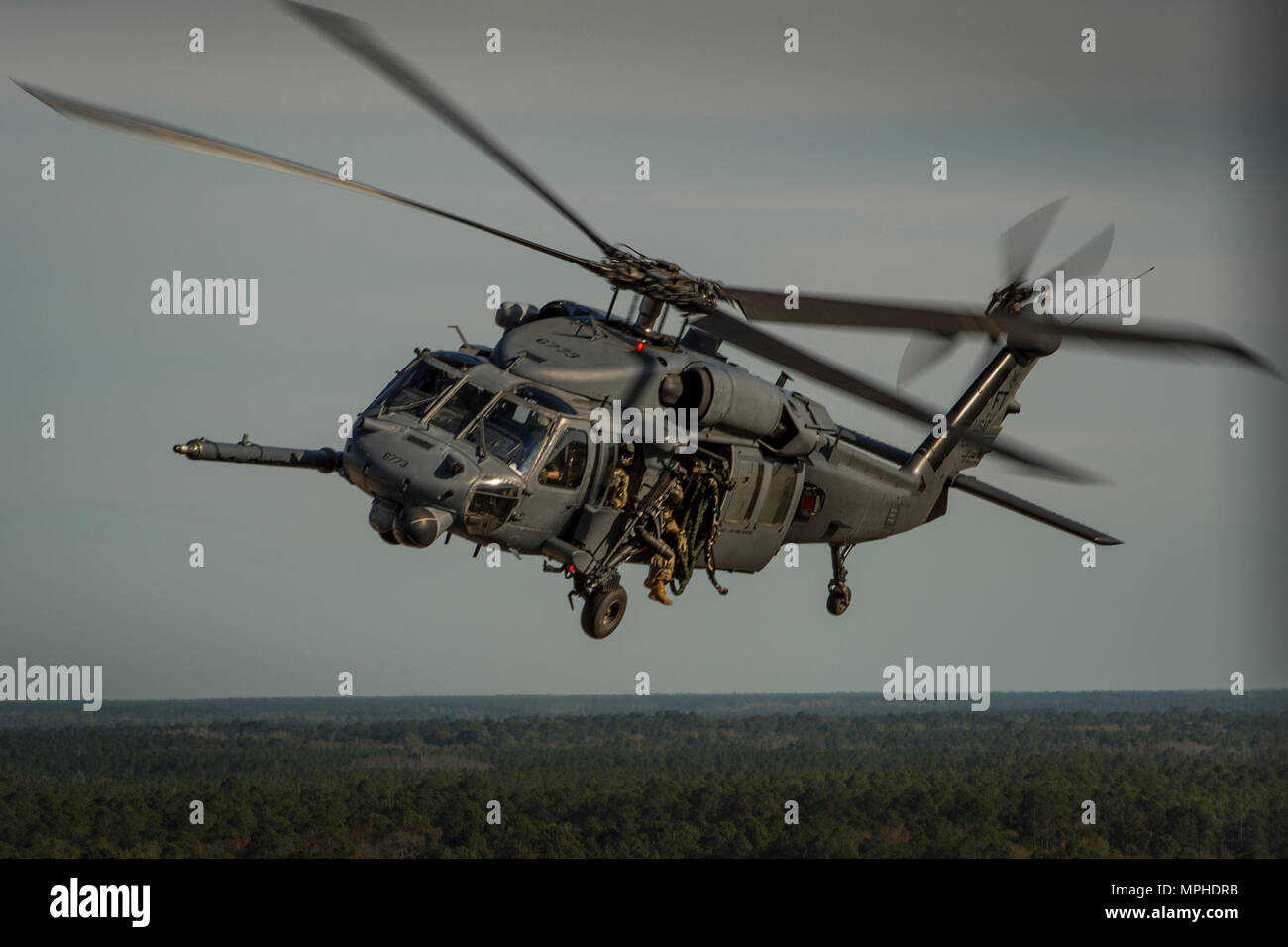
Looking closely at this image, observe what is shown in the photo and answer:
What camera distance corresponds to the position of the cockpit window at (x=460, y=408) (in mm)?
20719

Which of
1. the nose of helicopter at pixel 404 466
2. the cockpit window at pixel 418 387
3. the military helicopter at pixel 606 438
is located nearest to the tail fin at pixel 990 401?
the military helicopter at pixel 606 438

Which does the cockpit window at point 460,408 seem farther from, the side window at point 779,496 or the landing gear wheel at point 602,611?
the side window at point 779,496

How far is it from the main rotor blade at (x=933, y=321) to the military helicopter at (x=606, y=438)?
2 cm

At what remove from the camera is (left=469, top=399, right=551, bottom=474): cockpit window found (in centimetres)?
2070

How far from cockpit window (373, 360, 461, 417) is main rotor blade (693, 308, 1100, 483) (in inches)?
125

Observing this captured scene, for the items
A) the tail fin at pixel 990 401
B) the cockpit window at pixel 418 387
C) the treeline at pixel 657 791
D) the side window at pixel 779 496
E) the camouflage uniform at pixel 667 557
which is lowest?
the treeline at pixel 657 791

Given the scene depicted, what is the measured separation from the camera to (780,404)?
23234mm

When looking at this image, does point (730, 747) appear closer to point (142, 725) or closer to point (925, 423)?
point (142, 725)

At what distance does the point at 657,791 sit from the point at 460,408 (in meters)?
52.7

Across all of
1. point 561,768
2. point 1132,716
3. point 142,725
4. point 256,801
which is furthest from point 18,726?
point 1132,716

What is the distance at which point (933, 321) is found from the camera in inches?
693
